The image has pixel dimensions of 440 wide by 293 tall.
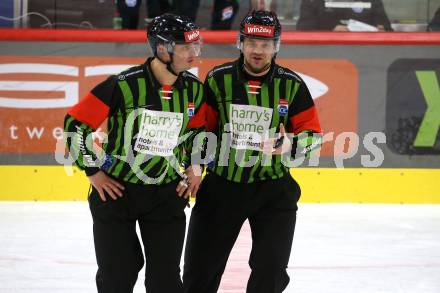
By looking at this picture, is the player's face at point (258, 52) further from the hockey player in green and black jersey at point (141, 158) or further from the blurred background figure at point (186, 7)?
the blurred background figure at point (186, 7)

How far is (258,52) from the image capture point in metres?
3.93

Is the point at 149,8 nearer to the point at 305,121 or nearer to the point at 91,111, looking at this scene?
the point at 305,121

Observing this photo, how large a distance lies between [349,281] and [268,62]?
70.8 inches

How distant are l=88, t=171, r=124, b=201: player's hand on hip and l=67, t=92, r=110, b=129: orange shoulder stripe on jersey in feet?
0.72

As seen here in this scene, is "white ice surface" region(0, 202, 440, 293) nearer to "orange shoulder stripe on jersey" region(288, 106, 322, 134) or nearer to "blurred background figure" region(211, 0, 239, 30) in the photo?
"orange shoulder stripe on jersey" region(288, 106, 322, 134)

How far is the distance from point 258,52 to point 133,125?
24.8 inches

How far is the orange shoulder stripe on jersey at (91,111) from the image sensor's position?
3736 millimetres

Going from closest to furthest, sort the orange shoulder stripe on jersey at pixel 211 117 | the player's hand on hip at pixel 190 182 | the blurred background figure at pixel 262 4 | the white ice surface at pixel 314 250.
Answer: the player's hand on hip at pixel 190 182
the orange shoulder stripe on jersey at pixel 211 117
the white ice surface at pixel 314 250
the blurred background figure at pixel 262 4

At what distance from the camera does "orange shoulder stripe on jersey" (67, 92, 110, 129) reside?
3736 millimetres

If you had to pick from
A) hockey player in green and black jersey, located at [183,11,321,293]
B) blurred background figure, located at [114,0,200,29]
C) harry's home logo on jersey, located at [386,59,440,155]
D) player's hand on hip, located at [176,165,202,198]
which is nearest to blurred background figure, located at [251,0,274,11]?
blurred background figure, located at [114,0,200,29]

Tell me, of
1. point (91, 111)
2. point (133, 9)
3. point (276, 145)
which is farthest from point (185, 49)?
point (133, 9)

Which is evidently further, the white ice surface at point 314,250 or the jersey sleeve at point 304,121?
the white ice surface at point 314,250

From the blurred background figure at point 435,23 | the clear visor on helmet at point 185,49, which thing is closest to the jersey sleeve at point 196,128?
the clear visor on helmet at point 185,49

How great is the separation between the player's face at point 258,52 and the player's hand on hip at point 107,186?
0.79 metres
